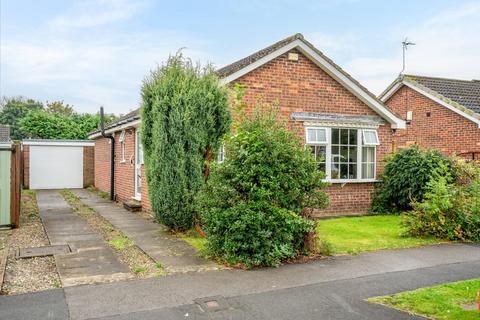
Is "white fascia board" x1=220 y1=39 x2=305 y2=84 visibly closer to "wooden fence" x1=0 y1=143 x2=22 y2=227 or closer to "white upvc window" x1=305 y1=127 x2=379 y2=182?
"white upvc window" x1=305 y1=127 x2=379 y2=182

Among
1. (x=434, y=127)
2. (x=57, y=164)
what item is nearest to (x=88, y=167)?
(x=57, y=164)

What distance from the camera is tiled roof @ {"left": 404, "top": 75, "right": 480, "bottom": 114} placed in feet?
53.8

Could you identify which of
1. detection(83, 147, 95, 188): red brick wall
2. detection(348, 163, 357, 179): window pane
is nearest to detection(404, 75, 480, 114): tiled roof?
detection(348, 163, 357, 179): window pane

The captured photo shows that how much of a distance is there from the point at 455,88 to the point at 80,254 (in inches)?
634

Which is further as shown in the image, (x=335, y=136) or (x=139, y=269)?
(x=335, y=136)

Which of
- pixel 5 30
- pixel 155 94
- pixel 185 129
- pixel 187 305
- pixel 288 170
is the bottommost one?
pixel 187 305

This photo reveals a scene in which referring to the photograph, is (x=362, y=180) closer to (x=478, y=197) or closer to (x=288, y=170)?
(x=478, y=197)

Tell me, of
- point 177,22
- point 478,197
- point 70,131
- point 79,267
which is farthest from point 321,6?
point 70,131

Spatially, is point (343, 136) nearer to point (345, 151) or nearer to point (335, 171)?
point (345, 151)

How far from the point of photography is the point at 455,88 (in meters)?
17.8

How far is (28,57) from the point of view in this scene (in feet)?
60.0

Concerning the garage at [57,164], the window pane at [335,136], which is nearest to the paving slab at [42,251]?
the window pane at [335,136]

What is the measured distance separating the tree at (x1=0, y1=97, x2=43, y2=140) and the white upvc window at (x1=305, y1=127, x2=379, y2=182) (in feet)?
130

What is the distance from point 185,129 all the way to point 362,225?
16.6 ft
